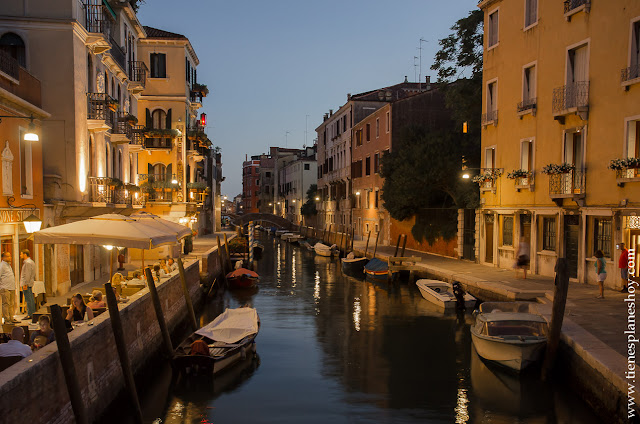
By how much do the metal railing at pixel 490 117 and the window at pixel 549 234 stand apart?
4.77m

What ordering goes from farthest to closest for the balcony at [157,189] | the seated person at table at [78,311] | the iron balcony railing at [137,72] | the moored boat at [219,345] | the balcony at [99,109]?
the balcony at [157,189]
the iron balcony railing at [137,72]
the balcony at [99,109]
the moored boat at [219,345]
the seated person at table at [78,311]

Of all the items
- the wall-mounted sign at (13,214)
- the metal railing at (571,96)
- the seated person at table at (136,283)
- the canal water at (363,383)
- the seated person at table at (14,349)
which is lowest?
the canal water at (363,383)

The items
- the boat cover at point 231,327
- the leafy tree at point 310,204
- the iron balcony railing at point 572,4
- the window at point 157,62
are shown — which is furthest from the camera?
the leafy tree at point 310,204

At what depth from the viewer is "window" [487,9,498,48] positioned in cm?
2069

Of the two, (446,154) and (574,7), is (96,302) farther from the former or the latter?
(446,154)

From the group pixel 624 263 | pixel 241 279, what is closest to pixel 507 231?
pixel 624 263

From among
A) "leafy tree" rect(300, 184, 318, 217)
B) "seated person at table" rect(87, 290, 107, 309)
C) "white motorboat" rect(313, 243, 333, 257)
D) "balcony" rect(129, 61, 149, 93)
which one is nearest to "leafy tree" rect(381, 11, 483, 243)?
"white motorboat" rect(313, 243, 333, 257)

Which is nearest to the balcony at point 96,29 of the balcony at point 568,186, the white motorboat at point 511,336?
the white motorboat at point 511,336

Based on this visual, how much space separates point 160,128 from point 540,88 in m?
19.4

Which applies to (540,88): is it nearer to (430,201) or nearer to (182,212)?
(430,201)

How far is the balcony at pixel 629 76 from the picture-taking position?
13844 mm

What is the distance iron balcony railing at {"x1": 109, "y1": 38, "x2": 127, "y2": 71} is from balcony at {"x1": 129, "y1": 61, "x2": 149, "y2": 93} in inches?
50.7

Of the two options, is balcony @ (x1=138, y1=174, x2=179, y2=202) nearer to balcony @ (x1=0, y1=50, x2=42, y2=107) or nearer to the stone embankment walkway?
the stone embankment walkway

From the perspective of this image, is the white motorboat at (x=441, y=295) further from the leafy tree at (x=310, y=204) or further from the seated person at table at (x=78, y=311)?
the leafy tree at (x=310, y=204)
